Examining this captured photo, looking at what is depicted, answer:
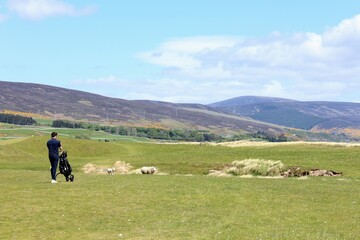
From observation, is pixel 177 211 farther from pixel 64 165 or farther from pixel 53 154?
pixel 64 165

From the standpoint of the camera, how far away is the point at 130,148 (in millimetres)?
94188

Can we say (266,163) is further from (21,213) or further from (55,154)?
(21,213)

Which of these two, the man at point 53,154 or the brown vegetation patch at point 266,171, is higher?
the man at point 53,154

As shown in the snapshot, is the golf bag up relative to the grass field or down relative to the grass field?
up

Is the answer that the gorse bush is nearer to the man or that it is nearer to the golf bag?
the golf bag

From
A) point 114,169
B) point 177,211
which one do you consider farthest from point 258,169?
point 177,211

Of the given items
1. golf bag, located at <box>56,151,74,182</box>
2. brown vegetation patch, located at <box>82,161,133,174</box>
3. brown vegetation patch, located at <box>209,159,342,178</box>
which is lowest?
brown vegetation patch, located at <box>82,161,133,174</box>

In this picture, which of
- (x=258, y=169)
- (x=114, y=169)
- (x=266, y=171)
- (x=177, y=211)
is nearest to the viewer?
(x=177, y=211)

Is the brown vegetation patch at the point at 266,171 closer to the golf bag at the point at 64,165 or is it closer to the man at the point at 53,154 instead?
the golf bag at the point at 64,165

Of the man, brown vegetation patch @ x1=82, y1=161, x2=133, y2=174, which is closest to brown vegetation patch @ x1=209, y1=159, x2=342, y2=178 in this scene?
brown vegetation patch @ x1=82, y1=161, x2=133, y2=174

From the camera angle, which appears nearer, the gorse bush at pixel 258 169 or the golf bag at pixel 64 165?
the golf bag at pixel 64 165

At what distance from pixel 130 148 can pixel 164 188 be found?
62986 mm

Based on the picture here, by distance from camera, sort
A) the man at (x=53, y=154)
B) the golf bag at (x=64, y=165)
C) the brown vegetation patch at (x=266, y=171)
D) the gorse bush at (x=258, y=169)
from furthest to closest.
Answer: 1. the gorse bush at (x=258, y=169)
2. the brown vegetation patch at (x=266, y=171)
3. the golf bag at (x=64, y=165)
4. the man at (x=53, y=154)

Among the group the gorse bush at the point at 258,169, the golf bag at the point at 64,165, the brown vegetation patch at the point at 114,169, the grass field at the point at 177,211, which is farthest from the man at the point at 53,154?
the gorse bush at the point at 258,169
